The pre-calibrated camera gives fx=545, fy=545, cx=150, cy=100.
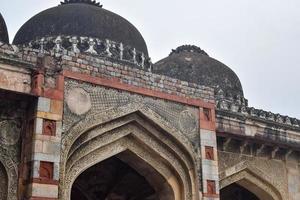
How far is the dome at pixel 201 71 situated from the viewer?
1373cm

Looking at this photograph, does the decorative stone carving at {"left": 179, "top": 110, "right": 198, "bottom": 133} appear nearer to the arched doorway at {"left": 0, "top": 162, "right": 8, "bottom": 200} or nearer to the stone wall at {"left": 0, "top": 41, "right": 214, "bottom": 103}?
the stone wall at {"left": 0, "top": 41, "right": 214, "bottom": 103}

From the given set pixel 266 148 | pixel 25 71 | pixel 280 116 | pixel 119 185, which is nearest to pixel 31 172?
pixel 25 71

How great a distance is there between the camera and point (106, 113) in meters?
7.97

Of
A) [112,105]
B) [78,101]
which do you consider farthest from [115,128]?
[78,101]

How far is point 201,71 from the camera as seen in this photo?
13859mm

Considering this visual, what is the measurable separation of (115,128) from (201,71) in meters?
6.10

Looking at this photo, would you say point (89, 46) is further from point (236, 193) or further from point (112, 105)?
point (236, 193)

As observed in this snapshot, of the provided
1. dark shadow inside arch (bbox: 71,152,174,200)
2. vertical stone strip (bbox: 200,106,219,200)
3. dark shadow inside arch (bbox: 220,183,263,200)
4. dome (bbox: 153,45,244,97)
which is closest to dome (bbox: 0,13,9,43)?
dark shadow inside arch (bbox: 71,152,174,200)

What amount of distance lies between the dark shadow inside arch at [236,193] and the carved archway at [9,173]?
209 inches

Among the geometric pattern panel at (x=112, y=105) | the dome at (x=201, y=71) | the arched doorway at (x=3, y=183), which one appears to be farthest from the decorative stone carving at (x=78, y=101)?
the dome at (x=201, y=71)

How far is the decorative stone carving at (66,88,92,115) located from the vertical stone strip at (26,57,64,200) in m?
0.17

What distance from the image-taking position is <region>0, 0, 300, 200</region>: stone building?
7246 mm

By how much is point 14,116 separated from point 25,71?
63 cm

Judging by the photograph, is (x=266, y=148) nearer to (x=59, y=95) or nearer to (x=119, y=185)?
(x=119, y=185)
